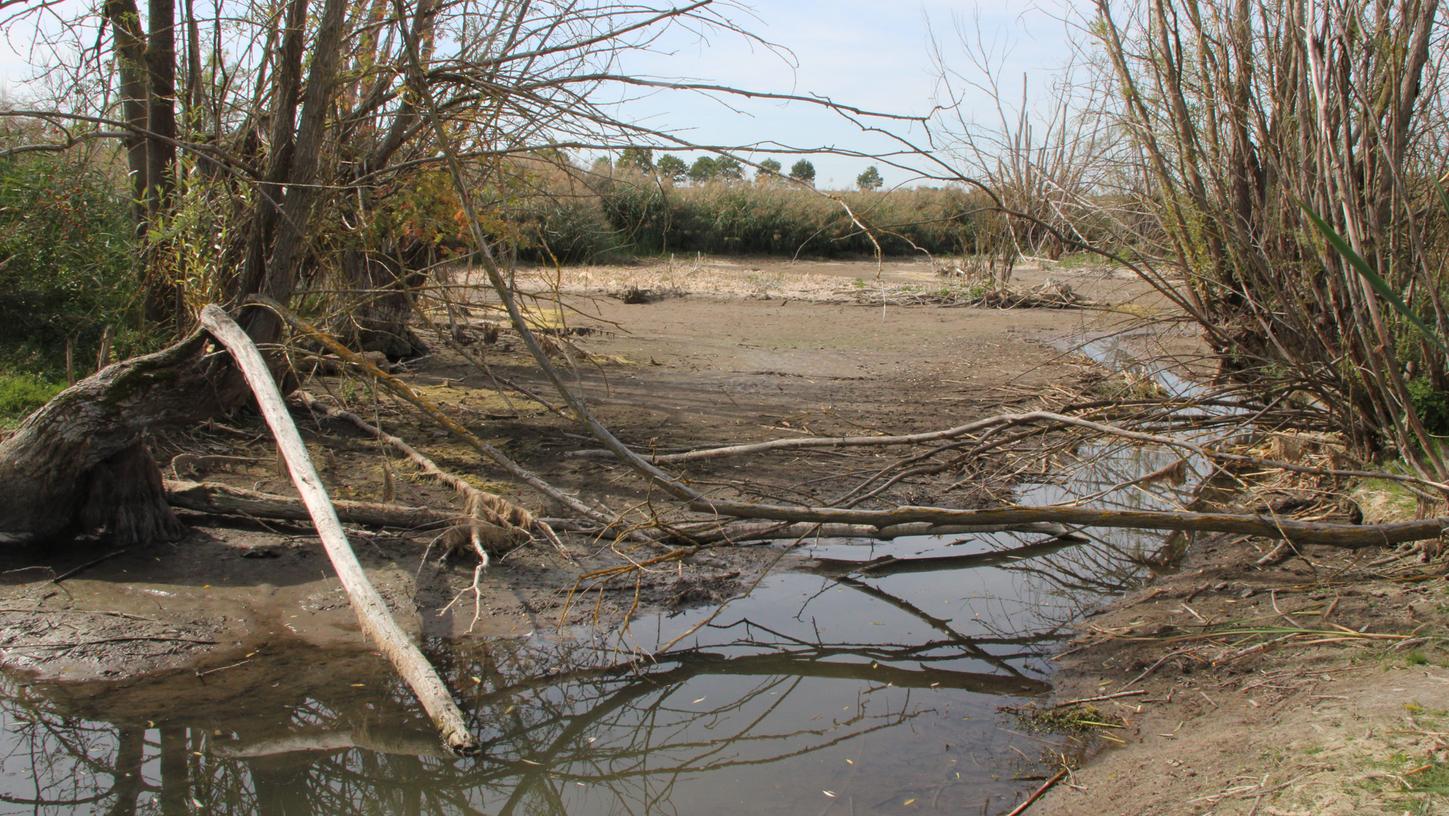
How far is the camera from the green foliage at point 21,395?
605 cm

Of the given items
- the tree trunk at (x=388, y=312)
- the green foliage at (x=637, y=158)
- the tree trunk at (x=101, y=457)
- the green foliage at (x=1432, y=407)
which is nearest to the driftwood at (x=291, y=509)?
the tree trunk at (x=101, y=457)

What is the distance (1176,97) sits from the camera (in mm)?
6043

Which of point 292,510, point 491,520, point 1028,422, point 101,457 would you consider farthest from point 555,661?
point 1028,422

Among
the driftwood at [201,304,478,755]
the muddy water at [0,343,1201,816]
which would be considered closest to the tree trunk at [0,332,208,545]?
the driftwood at [201,304,478,755]

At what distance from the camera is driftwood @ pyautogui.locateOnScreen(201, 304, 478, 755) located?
3408mm

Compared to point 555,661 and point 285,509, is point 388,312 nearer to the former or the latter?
point 285,509

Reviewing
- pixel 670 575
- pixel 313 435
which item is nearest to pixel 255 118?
pixel 313 435

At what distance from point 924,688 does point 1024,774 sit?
764 millimetres

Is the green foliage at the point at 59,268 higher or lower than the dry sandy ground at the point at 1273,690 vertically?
higher

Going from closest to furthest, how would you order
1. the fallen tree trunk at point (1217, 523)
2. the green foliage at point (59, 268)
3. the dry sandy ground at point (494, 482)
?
the fallen tree trunk at point (1217, 523), the dry sandy ground at point (494, 482), the green foliage at point (59, 268)

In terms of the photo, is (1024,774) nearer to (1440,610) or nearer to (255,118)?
(1440,610)

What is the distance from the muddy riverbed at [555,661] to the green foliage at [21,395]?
77 cm

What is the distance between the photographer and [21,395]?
619 centimetres

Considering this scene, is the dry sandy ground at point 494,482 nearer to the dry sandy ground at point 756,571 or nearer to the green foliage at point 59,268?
the dry sandy ground at point 756,571
